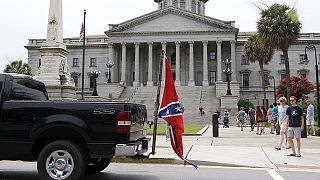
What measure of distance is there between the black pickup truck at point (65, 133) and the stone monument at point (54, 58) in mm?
17573

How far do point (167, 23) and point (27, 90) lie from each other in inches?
2496

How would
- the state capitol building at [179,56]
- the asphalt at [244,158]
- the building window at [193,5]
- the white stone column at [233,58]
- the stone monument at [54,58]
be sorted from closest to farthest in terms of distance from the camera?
the asphalt at [244,158]
the stone monument at [54,58]
the white stone column at [233,58]
the state capitol building at [179,56]
the building window at [193,5]

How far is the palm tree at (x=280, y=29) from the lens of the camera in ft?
100.0

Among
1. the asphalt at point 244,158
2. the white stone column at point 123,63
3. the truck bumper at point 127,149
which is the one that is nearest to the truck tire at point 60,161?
the truck bumper at point 127,149

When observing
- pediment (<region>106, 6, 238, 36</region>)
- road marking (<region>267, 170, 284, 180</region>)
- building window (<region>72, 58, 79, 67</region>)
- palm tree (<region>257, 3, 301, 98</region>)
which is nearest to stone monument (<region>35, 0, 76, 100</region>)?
palm tree (<region>257, 3, 301, 98</region>)

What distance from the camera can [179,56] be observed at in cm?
7075

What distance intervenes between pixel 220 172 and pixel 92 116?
13.1ft

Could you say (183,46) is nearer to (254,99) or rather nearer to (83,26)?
(254,99)

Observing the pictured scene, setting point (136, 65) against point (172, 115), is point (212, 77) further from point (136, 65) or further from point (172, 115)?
point (172, 115)

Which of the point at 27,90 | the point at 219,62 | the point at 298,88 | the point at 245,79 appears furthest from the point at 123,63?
the point at 27,90

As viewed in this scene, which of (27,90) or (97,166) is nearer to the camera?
(27,90)

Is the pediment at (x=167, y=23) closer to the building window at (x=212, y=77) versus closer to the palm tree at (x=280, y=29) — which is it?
the building window at (x=212, y=77)

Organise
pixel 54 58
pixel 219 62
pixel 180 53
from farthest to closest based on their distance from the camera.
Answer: pixel 180 53, pixel 219 62, pixel 54 58

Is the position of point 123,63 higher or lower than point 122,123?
higher
